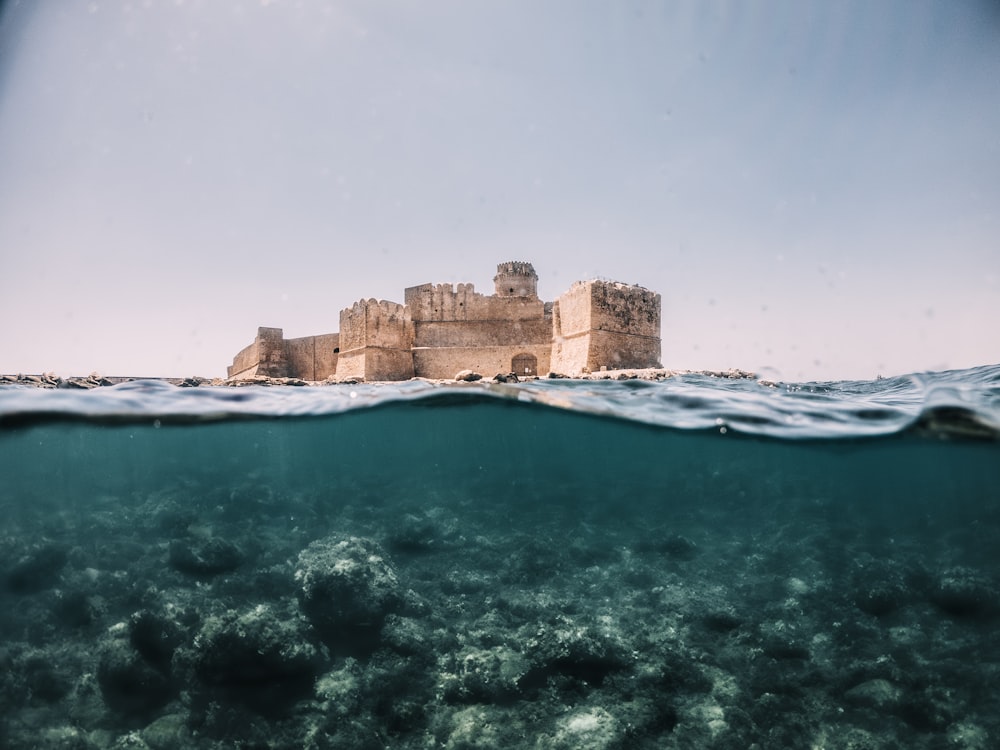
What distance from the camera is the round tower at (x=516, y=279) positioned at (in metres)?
27.5

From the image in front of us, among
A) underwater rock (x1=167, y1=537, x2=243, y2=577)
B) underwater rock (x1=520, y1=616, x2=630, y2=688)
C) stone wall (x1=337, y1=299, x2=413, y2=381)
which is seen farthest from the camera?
stone wall (x1=337, y1=299, x2=413, y2=381)

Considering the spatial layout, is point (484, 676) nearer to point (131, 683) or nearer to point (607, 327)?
point (131, 683)

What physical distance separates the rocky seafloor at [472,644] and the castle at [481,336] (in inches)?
280

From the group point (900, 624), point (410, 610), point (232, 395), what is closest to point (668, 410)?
point (410, 610)

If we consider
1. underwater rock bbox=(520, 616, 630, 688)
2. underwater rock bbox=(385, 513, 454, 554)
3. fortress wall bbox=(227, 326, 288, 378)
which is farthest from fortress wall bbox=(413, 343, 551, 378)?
underwater rock bbox=(520, 616, 630, 688)

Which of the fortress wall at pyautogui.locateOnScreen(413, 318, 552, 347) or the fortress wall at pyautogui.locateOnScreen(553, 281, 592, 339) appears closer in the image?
the fortress wall at pyautogui.locateOnScreen(553, 281, 592, 339)

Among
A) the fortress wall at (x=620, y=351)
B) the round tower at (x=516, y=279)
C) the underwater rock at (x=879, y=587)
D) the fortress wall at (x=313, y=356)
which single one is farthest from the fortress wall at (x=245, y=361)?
the underwater rock at (x=879, y=587)

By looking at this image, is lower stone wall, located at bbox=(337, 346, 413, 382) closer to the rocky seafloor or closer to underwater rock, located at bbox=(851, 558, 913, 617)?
the rocky seafloor

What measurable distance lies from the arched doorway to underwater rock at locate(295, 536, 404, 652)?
1373 cm

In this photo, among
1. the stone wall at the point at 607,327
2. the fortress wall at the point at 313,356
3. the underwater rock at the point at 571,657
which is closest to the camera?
the underwater rock at the point at 571,657

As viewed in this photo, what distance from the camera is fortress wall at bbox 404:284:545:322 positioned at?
2641 centimetres

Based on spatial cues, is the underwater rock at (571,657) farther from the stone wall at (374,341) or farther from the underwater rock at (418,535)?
the stone wall at (374,341)

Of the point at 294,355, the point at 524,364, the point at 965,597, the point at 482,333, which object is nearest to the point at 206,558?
the point at 524,364

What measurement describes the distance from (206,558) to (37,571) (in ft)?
13.3
